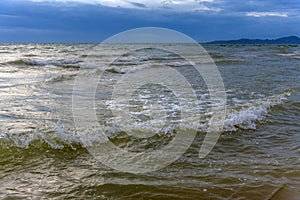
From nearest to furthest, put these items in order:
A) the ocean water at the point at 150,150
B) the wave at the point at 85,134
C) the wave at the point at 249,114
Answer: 1. the ocean water at the point at 150,150
2. the wave at the point at 85,134
3. the wave at the point at 249,114

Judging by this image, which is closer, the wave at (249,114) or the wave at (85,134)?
the wave at (85,134)

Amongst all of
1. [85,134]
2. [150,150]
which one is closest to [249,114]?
[150,150]

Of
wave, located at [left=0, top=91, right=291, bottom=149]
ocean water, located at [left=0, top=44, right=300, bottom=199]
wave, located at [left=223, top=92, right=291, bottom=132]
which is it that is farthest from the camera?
wave, located at [left=223, top=92, right=291, bottom=132]

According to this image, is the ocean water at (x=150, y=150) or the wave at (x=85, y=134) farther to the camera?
the wave at (x=85, y=134)

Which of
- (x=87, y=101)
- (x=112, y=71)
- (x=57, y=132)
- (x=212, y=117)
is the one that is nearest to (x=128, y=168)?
(x=57, y=132)

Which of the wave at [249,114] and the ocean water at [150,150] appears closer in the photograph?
the ocean water at [150,150]

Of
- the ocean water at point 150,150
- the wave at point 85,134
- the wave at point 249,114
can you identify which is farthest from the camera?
the wave at point 249,114

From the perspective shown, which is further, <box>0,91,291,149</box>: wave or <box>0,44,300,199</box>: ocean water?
<box>0,91,291,149</box>: wave

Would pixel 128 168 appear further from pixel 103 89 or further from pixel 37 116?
pixel 103 89

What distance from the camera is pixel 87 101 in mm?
8992

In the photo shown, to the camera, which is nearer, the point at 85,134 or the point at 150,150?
the point at 150,150

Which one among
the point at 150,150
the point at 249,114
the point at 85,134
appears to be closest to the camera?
the point at 150,150

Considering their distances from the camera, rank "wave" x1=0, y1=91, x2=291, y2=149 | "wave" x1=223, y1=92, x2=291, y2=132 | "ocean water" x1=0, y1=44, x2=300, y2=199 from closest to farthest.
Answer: "ocean water" x1=0, y1=44, x2=300, y2=199 → "wave" x1=0, y1=91, x2=291, y2=149 → "wave" x1=223, y1=92, x2=291, y2=132

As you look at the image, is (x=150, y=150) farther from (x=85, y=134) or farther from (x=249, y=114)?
(x=249, y=114)
